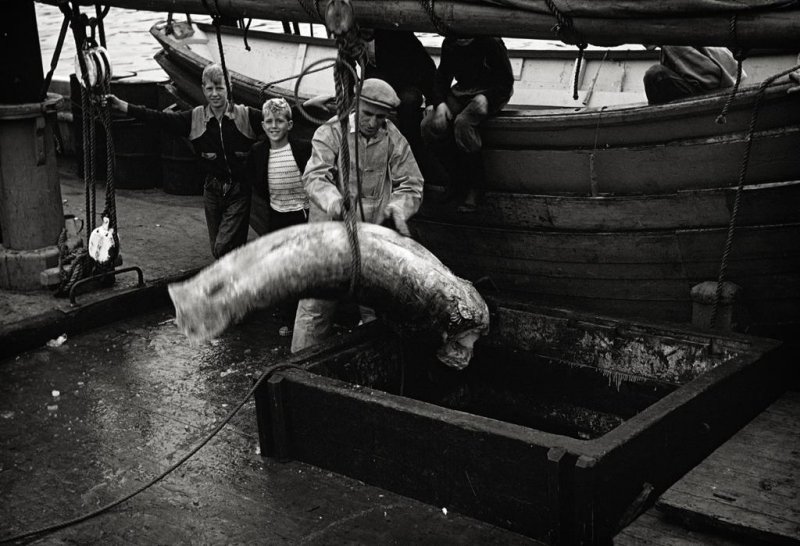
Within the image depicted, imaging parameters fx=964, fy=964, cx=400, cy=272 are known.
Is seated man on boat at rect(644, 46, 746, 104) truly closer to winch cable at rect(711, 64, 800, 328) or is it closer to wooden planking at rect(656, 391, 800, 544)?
winch cable at rect(711, 64, 800, 328)

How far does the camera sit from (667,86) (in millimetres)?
6355

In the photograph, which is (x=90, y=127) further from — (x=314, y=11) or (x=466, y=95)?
(x=466, y=95)

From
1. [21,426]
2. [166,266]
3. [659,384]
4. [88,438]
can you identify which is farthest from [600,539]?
[166,266]

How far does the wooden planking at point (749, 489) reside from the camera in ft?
13.4

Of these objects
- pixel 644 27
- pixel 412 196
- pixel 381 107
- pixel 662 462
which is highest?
pixel 644 27

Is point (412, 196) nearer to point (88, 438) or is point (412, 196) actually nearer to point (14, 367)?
point (88, 438)

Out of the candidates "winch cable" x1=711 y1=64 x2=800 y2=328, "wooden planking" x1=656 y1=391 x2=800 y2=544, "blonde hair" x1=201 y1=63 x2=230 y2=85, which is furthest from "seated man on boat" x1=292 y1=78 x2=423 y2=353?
"wooden planking" x1=656 y1=391 x2=800 y2=544

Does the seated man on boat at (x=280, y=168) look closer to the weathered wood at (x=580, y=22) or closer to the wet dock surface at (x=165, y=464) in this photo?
the wet dock surface at (x=165, y=464)

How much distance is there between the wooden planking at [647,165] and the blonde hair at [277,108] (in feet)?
5.22

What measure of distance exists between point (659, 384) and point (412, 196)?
5.98ft

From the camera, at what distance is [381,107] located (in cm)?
573

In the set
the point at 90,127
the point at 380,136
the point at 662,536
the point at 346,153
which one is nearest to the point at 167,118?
the point at 90,127

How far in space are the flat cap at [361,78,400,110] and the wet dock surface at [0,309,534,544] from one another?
4.95 feet

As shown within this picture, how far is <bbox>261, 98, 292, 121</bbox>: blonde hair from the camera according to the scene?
7180 mm
